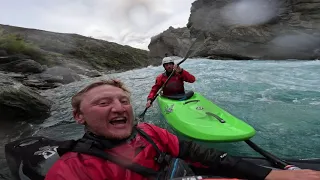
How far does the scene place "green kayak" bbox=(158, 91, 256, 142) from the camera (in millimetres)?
3613

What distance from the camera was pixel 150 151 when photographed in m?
1.68

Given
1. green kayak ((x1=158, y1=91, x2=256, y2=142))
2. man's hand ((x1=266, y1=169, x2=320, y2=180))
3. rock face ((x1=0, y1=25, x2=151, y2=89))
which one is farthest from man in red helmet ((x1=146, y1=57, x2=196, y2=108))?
rock face ((x1=0, y1=25, x2=151, y2=89))

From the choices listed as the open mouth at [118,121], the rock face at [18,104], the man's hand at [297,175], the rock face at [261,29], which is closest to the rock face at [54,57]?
the rock face at [18,104]

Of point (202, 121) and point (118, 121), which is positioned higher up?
point (118, 121)

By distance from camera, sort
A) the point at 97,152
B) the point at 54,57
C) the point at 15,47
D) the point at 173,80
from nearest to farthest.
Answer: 1. the point at 97,152
2. the point at 173,80
3. the point at 15,47
4. the point at 54,57

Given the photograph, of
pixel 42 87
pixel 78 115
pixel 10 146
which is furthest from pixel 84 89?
pixel 42 87

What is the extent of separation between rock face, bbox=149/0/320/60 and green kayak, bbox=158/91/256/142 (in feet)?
61.4

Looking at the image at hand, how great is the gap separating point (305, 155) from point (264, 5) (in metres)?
26.3

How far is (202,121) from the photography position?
4.15 meters

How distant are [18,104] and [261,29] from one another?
23652 millimetres

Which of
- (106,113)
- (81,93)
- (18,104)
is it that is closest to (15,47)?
(18,104)

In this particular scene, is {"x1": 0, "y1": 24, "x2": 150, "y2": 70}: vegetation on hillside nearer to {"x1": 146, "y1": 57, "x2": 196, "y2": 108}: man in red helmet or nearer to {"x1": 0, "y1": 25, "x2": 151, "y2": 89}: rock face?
{"x1": 0, "y1": 25, "x2": 151, "y2": 89}: rock face

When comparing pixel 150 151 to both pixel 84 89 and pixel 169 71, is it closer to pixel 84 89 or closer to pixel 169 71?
pixel 84 89

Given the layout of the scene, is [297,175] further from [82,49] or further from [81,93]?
[82,49]
